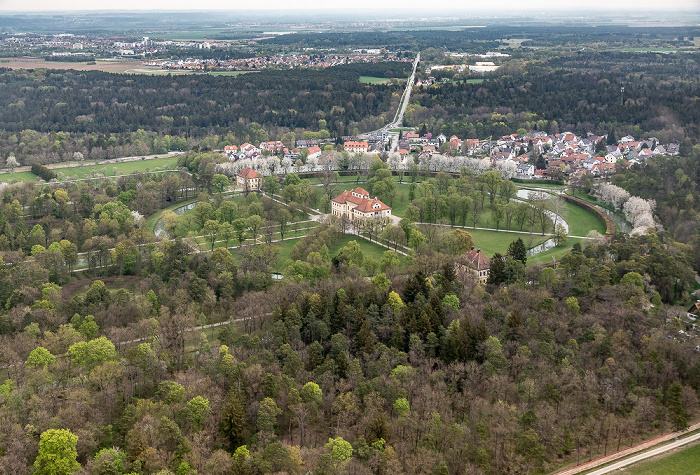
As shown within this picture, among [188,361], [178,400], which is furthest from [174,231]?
[178,400]

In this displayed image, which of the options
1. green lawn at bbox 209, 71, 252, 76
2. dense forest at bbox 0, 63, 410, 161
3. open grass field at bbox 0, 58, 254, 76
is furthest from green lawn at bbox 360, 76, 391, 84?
open grass field at bbox 0, 58, 254, 76

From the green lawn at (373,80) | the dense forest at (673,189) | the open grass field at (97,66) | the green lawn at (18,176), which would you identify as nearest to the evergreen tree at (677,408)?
the dense forest at (673,189)

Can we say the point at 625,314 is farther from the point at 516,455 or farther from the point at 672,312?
the point at 516,455

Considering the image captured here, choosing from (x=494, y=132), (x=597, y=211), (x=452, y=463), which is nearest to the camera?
(x=452, y=463)

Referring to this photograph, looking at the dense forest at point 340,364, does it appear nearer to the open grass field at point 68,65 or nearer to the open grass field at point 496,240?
the open grass field at point 496,240

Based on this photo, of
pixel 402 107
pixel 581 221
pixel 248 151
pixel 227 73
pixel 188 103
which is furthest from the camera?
pixel 227 73

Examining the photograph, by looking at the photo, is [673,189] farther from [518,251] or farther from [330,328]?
[330,328]

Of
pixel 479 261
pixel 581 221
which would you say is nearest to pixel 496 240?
pixel 581 221
